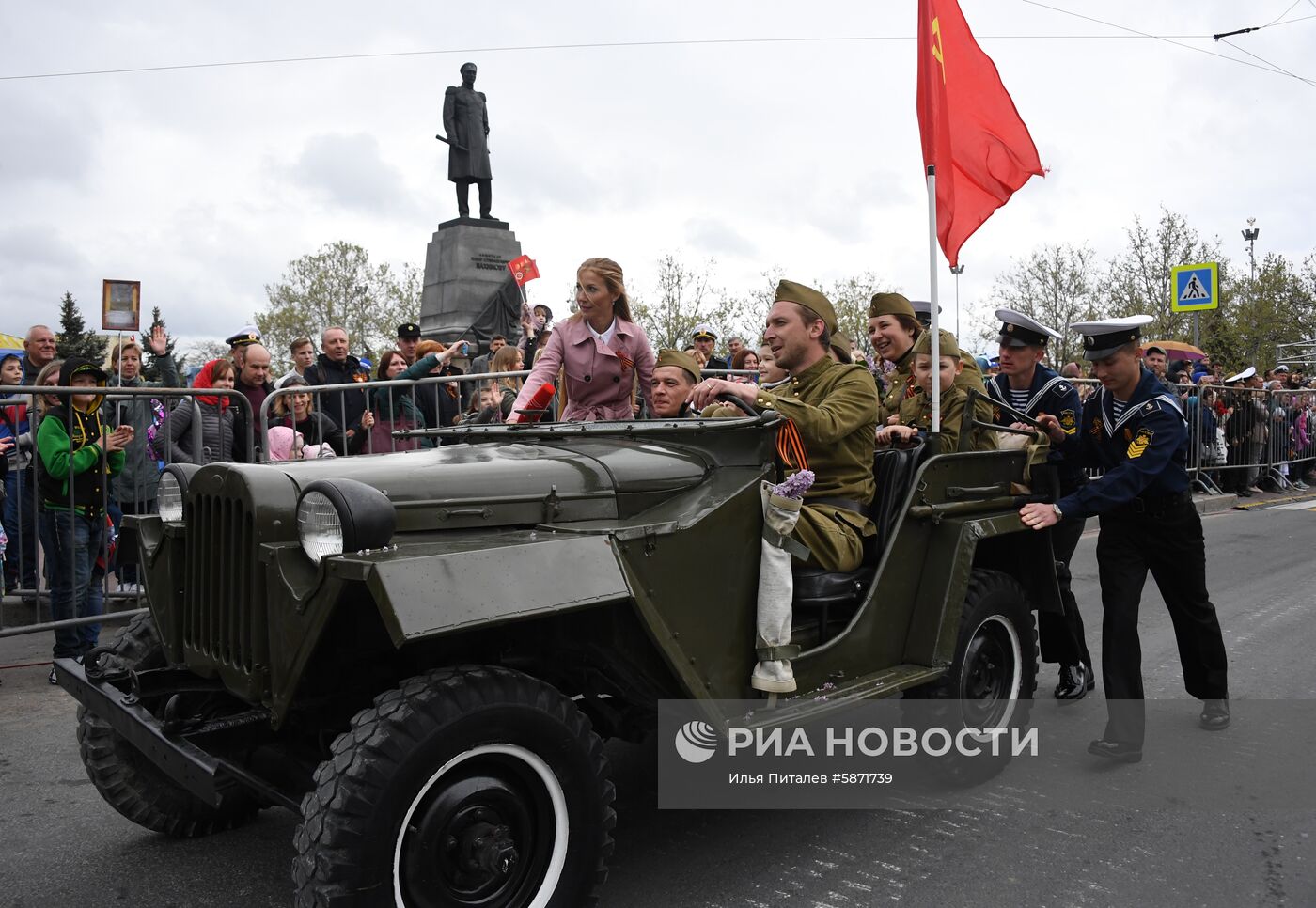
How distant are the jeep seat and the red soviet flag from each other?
1.09 metres

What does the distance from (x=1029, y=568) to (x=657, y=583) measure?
2.36m

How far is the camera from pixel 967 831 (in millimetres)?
3660

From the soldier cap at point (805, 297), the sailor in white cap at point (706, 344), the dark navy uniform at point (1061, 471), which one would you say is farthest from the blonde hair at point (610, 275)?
the sailor in white cap at point (706, 344)

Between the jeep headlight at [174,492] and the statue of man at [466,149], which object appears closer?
the jeep headlight at [174,492]

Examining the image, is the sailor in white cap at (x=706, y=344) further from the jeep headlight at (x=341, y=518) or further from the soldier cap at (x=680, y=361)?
the jeep headlight at (x=341, y=518)

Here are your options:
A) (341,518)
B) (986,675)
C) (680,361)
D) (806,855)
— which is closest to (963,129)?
(680,361)

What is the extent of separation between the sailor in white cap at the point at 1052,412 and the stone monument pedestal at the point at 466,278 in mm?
15801

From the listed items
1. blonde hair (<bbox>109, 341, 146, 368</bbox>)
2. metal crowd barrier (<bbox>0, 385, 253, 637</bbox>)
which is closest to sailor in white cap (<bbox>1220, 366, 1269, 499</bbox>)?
metal crowd barrier (<bbox>0, 385, 253, 637</bbox>)

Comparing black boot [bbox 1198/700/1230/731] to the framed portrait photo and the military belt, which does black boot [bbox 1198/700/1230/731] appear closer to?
the military belt

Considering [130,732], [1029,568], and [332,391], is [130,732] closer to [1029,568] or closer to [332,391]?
[1029,568]

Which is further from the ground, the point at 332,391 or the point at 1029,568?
the point at 332,391

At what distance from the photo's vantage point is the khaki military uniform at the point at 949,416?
16.0ft

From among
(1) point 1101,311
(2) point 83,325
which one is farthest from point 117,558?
(2) point 83,325

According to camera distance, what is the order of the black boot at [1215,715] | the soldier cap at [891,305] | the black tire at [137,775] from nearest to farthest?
1. the black tire at [137,775]
2. the black boot at [1215,715]
3. the soldier cap at [891,305]
